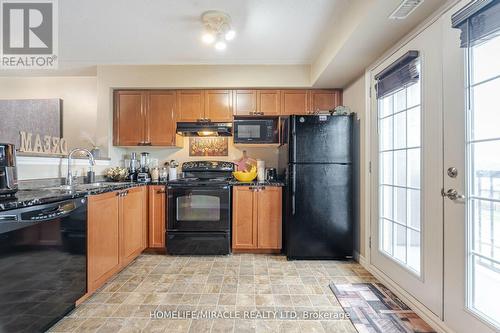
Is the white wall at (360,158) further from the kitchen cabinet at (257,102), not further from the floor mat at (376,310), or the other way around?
the kitchen cabinet at (257,102)

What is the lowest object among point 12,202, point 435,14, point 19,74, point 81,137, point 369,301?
point 369,301

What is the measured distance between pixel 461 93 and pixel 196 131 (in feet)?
8.52

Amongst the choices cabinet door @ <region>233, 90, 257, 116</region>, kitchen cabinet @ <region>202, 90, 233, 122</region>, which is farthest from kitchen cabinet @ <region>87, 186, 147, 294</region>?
cabinet door @ <region>233, 90, 257, 116</region>

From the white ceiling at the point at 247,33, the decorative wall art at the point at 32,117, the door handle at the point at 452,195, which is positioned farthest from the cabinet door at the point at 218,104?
the door handle at the point at 452,195

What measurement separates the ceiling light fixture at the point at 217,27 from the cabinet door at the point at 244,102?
0.85 metres

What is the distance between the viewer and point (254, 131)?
3070mm

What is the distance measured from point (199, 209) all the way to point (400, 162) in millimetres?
2150

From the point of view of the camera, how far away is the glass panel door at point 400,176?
5.93 feet

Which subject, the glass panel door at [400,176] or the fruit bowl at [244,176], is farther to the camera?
the fruit bowl at [244,176]

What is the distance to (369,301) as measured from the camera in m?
1.86

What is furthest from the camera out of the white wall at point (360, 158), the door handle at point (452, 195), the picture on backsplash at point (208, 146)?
the picture on backsplash at point (208, 146)

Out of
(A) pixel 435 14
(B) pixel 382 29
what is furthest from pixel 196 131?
(A) pixel 435 14

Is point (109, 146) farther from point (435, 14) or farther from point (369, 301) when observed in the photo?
point (435, 14)

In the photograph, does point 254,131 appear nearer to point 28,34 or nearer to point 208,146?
point 208,146
